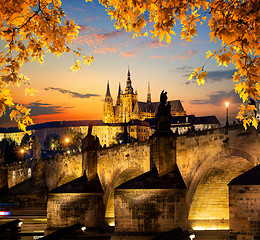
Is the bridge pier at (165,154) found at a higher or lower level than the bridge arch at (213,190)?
higher

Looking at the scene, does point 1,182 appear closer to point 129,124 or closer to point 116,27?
point 116,27

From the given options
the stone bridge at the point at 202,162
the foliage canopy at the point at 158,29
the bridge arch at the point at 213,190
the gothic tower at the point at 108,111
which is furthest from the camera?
the gothic tower at the point at 108,111

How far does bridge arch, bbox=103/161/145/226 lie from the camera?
2975 centimetres

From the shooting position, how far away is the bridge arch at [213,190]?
23.3m

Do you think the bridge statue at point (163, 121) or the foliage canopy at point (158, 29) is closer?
the foliage canopy at point (158, 29)

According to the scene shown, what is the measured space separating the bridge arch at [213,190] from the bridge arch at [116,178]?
5.25 m

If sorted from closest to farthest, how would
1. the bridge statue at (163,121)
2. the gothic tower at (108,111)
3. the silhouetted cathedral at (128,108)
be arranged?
1. the bridge statue at (163,121)
2. the silhouetted cathedral at (128,108)
3. the gothic tower at (108,111)

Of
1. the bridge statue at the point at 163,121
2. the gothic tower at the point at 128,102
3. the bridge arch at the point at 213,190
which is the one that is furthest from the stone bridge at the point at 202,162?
the gothic tower at the point at 128,102

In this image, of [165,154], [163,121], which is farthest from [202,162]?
[163,121]

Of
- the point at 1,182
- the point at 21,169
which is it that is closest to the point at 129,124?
the point at 21,169

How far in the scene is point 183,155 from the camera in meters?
24.7

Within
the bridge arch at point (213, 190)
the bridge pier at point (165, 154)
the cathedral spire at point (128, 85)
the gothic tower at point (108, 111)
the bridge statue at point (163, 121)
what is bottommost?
the bridge arch at point (213, 190)

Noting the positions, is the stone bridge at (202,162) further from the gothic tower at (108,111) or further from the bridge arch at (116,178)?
the gothic tower at (108,111)

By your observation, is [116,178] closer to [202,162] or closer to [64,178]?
[202,162]
